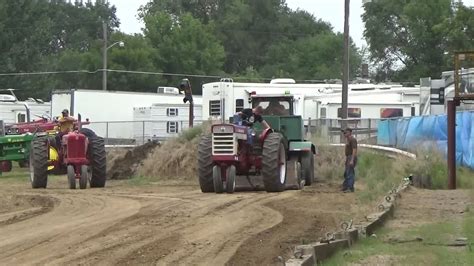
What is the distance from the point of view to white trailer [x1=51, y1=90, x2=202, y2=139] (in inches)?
1729

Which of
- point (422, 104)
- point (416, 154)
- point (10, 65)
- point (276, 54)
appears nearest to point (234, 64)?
point (276, 54)

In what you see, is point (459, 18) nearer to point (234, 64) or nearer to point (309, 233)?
point (234, 64)

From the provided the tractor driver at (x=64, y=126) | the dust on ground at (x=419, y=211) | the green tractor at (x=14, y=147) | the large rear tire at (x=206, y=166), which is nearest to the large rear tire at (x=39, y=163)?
the tractor driver at (x=64, y=126)

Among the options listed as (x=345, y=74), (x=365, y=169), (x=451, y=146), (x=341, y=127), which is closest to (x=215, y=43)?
(x=345, y=74)

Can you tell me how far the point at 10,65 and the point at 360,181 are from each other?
54048 mm

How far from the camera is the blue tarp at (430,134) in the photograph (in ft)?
90.1

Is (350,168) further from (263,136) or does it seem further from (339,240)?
(339,240)

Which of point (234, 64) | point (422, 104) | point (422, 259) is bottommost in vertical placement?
point (422, 259)

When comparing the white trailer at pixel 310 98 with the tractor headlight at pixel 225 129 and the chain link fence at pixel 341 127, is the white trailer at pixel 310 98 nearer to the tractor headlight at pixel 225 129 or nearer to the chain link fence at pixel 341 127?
the chain link fence at pixel 341 127

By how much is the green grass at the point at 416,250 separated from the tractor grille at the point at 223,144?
7.02 m

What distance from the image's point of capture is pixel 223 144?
20500 mm

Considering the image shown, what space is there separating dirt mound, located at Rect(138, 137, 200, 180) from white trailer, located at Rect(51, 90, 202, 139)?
42.8 feet

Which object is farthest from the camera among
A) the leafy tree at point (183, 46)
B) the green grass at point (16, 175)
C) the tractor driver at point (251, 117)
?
the leafy tree at point (183, 46)

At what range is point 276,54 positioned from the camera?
97875mm
